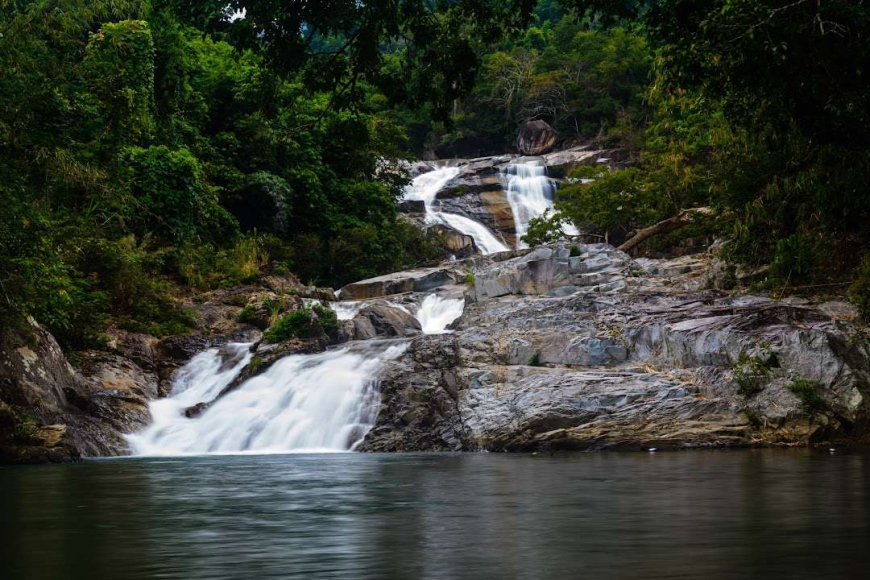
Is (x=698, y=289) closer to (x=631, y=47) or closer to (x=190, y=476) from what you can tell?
(x=190, y=476)

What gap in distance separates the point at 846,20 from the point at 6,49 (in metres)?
11.2

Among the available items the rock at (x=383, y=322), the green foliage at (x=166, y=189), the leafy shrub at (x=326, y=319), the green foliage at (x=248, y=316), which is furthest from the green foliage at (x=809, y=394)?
the green foliage at (x=166, y=189)

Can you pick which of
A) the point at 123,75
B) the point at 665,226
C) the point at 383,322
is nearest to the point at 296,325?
the point at 383,322

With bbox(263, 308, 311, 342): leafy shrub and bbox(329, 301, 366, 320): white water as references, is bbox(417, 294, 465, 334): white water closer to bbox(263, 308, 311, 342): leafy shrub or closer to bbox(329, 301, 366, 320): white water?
bbox(329, 301, 366, 320): white water

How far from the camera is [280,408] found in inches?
712

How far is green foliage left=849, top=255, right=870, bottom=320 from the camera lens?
15.2 meters

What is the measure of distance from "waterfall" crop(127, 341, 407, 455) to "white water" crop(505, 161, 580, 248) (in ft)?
82.9

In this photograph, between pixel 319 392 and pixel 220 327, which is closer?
pixel 319 392

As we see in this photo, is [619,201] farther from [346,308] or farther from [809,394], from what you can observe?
[809,394]

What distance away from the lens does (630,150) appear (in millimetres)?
53031

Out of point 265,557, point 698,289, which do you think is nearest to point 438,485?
point 265,557

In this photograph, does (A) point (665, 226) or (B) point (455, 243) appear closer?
(A) point (665, 226)

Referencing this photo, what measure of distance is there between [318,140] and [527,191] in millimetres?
13907

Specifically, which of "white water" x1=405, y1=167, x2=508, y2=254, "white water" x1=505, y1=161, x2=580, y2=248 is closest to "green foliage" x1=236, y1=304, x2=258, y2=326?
"white water" x1=405, y1=167, x2=508, y2=254
